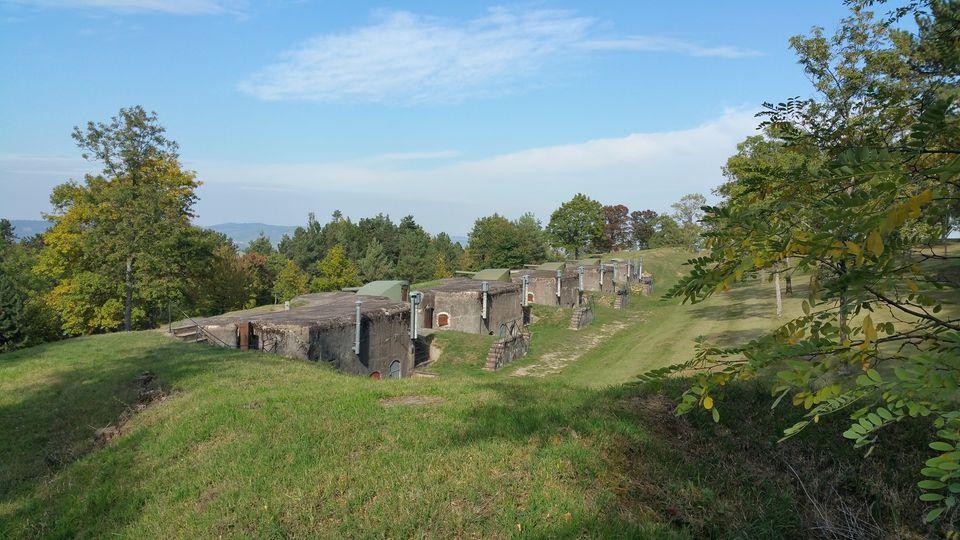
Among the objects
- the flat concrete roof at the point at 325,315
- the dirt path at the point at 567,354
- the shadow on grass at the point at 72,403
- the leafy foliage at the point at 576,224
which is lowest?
the dirt path at the point at 567,354

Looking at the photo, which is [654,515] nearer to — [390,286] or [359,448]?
[359,448]

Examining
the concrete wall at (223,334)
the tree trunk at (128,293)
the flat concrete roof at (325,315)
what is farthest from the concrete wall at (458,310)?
the tree trunk at (128,293)

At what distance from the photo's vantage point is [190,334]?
2055 centimetres

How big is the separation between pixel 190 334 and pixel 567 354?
1980 centimetres

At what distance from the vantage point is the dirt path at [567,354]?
2695cm

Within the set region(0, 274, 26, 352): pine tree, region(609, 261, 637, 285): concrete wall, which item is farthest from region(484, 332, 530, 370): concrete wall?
region(609, 261, 637, 285): concrete wall

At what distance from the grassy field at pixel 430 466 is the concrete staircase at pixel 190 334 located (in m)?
7.37

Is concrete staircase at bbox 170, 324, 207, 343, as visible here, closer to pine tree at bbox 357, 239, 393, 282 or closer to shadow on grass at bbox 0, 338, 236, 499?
shadow on grass at bbox 0, 338, 236, 499

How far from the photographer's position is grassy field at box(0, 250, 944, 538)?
5398mm

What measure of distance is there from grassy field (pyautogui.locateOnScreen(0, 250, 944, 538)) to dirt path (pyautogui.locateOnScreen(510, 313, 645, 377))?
16.0 meters

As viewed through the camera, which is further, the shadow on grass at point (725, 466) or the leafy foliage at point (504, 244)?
the leafy foliage at point (504, 244)

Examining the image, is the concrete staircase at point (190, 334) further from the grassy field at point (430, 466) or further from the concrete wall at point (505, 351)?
the concrete wall at point (505, 351)

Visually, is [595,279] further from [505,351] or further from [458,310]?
[505,351]

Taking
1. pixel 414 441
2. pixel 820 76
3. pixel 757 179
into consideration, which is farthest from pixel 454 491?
pixel 820 76
